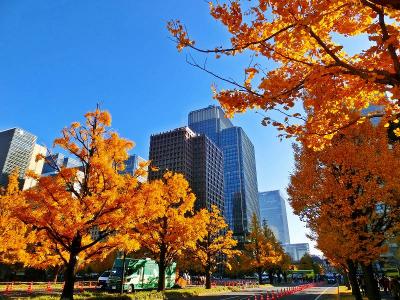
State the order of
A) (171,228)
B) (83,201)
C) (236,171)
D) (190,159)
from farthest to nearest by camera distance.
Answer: (236,171) < (190,159) < (171,228) < (83,201)

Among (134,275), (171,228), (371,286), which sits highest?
(171,228)

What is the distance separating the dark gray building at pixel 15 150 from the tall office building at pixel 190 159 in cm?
6352

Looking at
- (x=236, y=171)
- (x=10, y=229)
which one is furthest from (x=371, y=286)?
(x=236, y=171)

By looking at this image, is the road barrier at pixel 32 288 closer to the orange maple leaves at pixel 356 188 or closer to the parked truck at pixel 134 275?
the parked truck at pixel 134 275

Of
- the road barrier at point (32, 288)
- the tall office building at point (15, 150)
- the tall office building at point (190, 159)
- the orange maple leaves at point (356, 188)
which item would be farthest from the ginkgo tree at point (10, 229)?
the tall office building at point (15, 150)

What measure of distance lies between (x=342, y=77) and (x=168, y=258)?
19923 mm

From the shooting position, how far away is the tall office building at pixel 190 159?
414 ft

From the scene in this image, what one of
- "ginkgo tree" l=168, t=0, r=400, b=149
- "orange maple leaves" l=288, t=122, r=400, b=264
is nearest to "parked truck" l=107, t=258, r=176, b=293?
"orange maple leaves" l=288, t=122, r=400, b=264

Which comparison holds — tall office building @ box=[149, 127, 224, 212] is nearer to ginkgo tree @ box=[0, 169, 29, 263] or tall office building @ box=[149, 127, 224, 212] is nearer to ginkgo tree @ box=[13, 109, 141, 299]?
ginkgo tree @ box=[0, 169, 29, 263]

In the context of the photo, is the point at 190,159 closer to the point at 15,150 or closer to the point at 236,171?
the point at 236,171

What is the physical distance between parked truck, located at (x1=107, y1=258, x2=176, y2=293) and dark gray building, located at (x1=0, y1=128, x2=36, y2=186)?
131 meters

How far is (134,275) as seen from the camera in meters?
23.6

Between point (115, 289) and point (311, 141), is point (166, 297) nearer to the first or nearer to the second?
point (115, 289)

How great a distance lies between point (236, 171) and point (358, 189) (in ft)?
504
